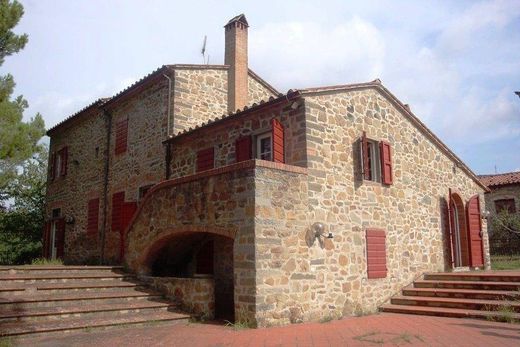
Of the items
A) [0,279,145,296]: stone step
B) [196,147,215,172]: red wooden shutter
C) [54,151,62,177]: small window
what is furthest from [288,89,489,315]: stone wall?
[54,151,62,177]: small window

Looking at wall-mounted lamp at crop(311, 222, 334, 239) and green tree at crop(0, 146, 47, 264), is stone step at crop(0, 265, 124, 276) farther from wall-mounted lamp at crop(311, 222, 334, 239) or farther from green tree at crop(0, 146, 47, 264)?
green tree at crop(0, 146, 47, 264)

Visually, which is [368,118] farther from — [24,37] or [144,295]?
[24,37]

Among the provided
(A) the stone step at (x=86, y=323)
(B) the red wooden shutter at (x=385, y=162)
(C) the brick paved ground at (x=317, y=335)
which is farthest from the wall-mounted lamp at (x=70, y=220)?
(B) the red wooden shutter at (x=385, y=162)

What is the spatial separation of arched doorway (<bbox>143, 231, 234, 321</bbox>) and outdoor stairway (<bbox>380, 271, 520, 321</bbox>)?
381 centimetres

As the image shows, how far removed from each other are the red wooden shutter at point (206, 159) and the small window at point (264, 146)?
161cm

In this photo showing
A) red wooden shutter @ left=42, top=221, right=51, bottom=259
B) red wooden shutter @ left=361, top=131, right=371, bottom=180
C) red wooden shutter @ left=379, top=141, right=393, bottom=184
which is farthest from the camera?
red wooden shutter @ left=42, top=221, right=51, bottom=259

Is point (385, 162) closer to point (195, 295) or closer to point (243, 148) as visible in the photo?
point (243, 148)

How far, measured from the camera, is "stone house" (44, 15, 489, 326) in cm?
861

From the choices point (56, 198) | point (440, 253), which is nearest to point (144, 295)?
point (440, 253)

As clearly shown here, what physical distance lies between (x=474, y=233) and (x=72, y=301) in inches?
467

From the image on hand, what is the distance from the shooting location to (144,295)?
31.7ft

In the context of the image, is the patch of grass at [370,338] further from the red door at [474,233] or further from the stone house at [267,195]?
the red door at [474,233]

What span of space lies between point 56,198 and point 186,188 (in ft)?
38.6

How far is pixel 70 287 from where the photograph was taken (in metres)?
9.30
